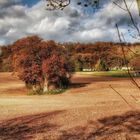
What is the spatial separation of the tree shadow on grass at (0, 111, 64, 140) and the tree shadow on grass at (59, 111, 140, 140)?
3.60 ft

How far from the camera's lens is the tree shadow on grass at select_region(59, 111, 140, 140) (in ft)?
49.3

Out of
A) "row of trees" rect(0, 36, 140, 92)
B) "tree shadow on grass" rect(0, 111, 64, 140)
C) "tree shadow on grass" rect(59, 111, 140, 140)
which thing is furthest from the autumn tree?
"tree shadow on grass" rect(59, 111, 140, 140)

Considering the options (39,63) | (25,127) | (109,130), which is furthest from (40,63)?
(109,130)

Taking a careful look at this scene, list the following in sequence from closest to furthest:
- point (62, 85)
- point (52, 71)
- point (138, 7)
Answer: point (138, 7) → point (52, 71) → point (62, 85)

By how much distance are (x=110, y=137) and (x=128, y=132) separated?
2.71 feet

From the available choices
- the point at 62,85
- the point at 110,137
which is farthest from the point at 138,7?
the point at 62,85

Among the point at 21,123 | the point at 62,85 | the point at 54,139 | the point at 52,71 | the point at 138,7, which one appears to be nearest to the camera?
the point at 138,7

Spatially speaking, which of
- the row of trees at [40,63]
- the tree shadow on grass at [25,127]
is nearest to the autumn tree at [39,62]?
the row of trees at [40,63]

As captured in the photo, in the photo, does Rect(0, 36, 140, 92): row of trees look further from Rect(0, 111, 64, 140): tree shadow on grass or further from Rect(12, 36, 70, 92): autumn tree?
Rect(0, 111, 64, 140): tree shadow on grass

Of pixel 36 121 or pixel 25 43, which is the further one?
pixel 25 43

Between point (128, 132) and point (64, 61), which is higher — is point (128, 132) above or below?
below

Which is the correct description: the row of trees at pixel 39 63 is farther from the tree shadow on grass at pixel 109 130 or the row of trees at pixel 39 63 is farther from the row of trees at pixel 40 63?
the tree shadow on grass at pixel 109 130

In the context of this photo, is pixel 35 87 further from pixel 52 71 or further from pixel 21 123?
pixel 21 123

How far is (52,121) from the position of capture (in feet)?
62.4
